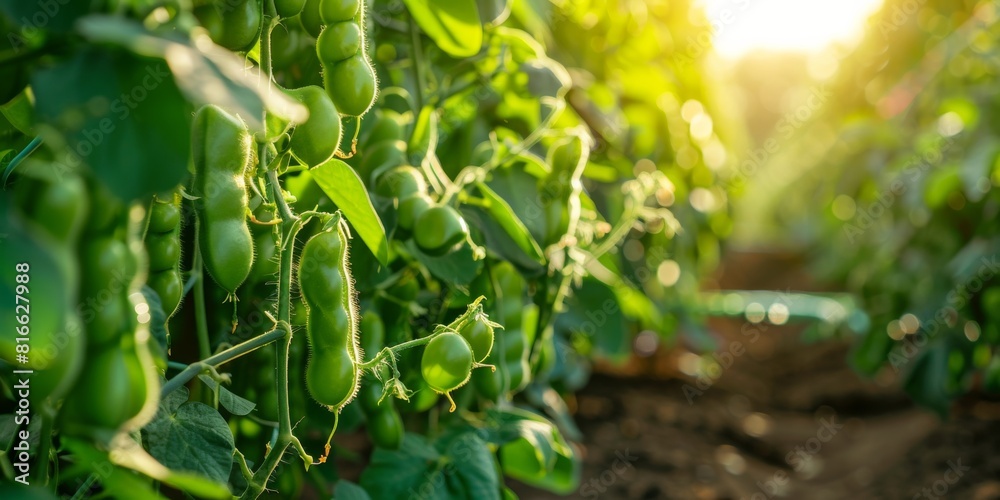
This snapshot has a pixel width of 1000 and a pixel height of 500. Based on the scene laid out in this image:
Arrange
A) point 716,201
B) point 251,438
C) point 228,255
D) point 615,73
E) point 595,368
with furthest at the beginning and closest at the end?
point 595,368, point 716,201, point 615,73, point 251,438, point 228,255

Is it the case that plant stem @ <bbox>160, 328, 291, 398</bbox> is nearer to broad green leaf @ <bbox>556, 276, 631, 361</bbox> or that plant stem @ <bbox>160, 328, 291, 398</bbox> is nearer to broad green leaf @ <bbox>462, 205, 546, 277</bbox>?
broad green leaf @ <bbox>462, 205, 546, 277</bbox>

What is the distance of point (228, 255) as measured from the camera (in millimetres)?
672

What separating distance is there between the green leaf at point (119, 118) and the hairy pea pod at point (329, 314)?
22cm

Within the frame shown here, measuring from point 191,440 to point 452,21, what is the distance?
0.52 m

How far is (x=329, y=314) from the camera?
2.39 ft

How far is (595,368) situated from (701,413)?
49 cm

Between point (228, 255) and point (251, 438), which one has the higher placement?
point (228, 255)

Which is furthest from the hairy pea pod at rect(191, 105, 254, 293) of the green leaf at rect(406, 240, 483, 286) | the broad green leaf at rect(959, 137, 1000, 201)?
the broad green leaf at rect(959, 137, 1000, 201)

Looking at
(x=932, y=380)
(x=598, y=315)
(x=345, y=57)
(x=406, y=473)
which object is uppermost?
(x=345, y=57)

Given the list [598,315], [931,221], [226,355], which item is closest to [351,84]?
[226,355]

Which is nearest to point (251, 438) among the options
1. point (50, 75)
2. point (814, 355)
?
point (50, 75)

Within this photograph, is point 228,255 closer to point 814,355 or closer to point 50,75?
point 50,75

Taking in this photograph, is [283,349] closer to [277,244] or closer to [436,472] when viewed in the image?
[277,244]

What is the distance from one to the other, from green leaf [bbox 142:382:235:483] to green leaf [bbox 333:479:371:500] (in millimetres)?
220
